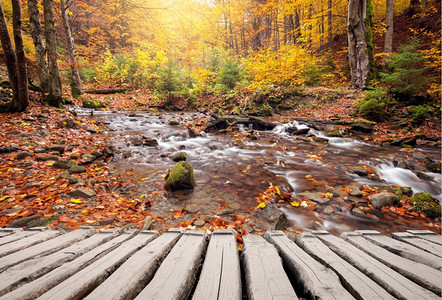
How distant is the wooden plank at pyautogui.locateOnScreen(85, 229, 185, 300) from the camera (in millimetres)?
1151

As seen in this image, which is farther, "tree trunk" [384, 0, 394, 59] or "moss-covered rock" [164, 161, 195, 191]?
"tree trunk" [384, 0, 394, 59]

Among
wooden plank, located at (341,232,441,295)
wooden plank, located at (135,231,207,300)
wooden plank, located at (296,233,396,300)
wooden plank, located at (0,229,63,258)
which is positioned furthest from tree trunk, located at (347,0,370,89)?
wooden plank, located at (0,229,63,258)

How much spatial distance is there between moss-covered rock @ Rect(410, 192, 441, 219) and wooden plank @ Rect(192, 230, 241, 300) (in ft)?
15.0

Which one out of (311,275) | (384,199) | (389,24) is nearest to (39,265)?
(311,275)

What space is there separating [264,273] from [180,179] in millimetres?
3514

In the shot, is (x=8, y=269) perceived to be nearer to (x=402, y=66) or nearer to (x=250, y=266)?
(x=250, y=266)

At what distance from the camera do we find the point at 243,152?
302 inches

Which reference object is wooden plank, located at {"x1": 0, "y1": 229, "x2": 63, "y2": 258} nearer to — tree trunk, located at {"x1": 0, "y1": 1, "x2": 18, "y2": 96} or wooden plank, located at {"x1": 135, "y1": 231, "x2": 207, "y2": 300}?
wooden plank, located at {"x1": 135, "y1": 231, "x2": 207, "y2": 300}

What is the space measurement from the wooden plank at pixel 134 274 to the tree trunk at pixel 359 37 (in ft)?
50.7

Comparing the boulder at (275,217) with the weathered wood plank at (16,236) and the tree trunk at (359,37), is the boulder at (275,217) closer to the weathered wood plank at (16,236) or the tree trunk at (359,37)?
the weathered wood plank at (16,236)

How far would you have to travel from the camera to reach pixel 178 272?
53.9 inches

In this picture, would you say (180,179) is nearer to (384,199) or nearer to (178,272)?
(178,272)

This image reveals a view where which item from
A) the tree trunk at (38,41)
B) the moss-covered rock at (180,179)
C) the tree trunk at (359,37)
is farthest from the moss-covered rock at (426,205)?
the tree trunk at (38,41)

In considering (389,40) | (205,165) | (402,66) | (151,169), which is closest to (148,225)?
(151,169)
